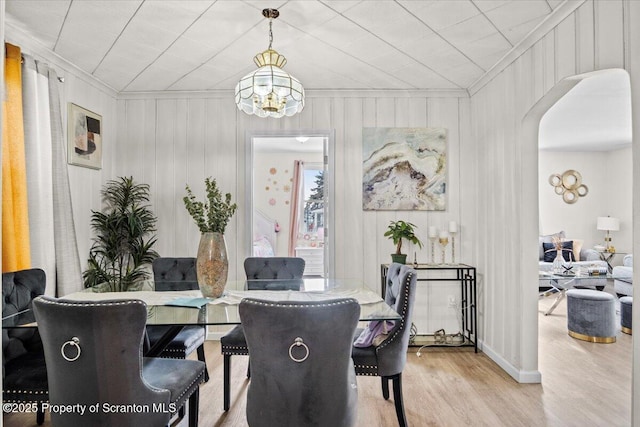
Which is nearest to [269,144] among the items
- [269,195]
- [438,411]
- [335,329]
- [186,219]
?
[269,195]

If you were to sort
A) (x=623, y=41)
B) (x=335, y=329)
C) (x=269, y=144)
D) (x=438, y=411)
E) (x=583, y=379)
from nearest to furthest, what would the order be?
(x=335, y=329) → (x=623, y=41) → (x=438, y=411) → (x=583, y=379) → (x=269, y=144)

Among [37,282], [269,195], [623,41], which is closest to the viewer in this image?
[623,41]

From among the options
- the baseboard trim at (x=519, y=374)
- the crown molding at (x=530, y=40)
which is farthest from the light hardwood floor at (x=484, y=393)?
the crown molding at (x=530, y=40)

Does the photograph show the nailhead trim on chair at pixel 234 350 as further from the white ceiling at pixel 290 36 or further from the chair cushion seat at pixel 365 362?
the white ceiling at pixel 290 36

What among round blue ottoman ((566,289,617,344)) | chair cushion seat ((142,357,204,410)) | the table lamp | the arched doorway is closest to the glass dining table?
chair cushion seat ((142,357,204,410))

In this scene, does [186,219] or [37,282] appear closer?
[37,282]

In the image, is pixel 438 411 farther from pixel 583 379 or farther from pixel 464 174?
pixel 464 174

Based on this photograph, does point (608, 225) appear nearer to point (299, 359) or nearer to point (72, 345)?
point (299, 359)

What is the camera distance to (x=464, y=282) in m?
4.24

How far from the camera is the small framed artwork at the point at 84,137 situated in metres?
3.68

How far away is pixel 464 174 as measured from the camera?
4.33 meters

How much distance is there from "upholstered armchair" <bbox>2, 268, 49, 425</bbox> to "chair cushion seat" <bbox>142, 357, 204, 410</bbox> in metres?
0.51

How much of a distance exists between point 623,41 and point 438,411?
2.43 meters

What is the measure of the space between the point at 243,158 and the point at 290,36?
1627 millimetres
